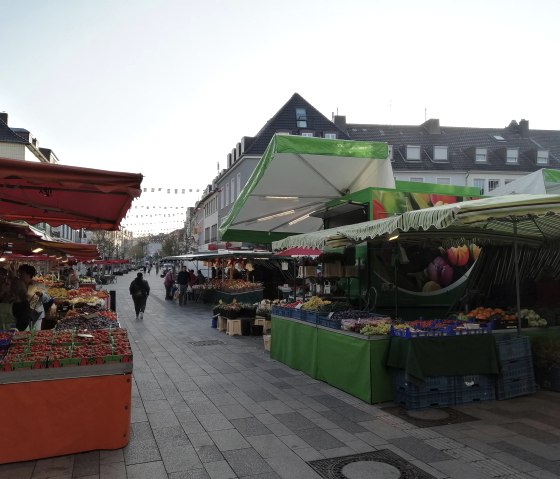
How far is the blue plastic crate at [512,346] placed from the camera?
262 inches

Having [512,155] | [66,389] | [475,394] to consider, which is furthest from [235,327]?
[512,155]

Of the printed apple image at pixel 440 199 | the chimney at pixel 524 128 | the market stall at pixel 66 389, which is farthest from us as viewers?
the chimney at pixel 524 128

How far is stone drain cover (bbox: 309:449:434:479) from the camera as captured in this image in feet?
13.8

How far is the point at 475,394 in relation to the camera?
639cm

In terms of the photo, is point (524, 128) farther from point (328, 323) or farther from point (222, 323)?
point (328, 323)

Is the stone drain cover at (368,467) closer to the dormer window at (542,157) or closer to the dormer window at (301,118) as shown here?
the dormer window at (301,118)

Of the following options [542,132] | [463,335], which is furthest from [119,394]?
[542,132]

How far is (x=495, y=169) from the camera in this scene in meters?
41.6

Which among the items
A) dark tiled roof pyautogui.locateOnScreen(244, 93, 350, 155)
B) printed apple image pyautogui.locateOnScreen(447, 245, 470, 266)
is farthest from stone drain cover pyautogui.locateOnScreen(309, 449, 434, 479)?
dark tiled roof pyautogui.locateOnScreen(244, 93, 350, 155)

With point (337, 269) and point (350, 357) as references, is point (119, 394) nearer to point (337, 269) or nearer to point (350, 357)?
point (350, 357)

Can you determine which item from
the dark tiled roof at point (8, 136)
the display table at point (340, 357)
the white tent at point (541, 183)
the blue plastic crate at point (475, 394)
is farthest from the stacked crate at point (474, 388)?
the dark tiled roof at point (8, 136)

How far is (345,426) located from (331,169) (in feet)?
20.6

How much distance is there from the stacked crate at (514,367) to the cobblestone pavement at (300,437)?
0.20 meters

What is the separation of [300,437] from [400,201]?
6.58 metres
